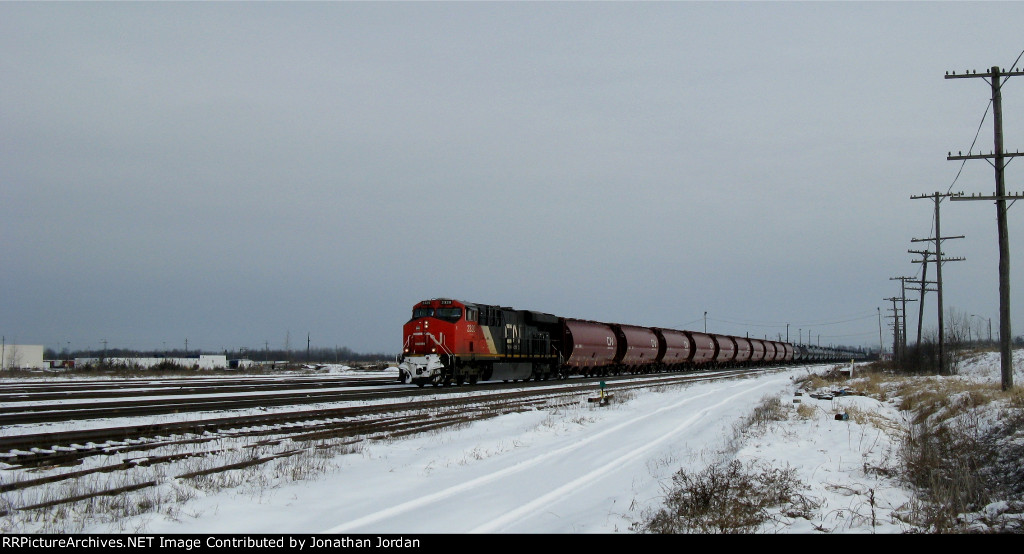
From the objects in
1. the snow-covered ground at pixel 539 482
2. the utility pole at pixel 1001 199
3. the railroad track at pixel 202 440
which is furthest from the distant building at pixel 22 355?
the utility pole at pixel 1001 199

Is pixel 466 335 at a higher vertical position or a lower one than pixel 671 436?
higher

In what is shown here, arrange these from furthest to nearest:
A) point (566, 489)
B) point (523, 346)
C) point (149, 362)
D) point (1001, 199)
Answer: point (149, 362) < point (523, 346) < point (1001, 199) < point (566, 489)

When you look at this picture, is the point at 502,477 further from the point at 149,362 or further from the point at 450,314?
the point at 149,362

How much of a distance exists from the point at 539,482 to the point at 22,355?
91296mm

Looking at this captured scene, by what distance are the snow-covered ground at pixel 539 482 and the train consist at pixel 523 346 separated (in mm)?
14887

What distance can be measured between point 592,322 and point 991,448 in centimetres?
4040

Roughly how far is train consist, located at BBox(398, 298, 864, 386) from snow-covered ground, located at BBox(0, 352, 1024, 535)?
14.9 m

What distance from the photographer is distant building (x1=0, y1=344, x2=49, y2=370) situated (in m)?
77.4

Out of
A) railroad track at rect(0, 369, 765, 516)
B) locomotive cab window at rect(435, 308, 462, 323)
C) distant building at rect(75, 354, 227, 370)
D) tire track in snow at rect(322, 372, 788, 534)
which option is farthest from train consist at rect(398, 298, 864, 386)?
distant building at rect(75, 354, 227, 370)

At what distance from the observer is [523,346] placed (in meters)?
41.8

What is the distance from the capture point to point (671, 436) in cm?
1708

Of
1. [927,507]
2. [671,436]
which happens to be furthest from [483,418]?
[927,507]

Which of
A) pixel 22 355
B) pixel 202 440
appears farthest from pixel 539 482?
pixel 22 355

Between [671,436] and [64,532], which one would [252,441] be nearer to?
[64,532]
